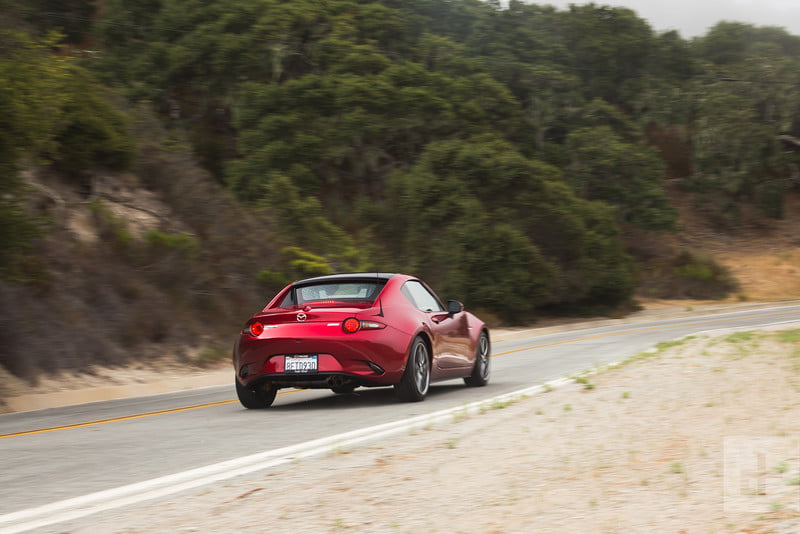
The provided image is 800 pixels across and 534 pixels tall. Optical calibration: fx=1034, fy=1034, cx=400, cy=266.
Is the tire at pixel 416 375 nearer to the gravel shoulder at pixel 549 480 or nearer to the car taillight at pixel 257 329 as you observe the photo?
the car taillight at pixel 257 329

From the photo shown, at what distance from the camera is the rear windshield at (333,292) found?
1181 cm

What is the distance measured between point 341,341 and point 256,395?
158 centimetres

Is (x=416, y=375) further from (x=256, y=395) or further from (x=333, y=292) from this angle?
(x=256, y=395)

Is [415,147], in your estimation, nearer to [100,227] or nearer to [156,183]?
[156,183]

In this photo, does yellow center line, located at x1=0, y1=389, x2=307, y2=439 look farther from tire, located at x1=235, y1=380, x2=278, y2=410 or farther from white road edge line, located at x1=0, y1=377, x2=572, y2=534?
white road edge line, located at x1=0, y1=377, x2=572, y2=534

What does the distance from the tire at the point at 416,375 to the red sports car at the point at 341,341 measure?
0.04 ft

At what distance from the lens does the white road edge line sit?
5816 mm

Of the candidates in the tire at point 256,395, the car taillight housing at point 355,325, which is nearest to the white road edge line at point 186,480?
the car taillight housing at point 355,325

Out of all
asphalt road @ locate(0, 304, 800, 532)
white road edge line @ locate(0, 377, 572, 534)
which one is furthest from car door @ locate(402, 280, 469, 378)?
white road edge line @ locate(0, 377, 572, 534)

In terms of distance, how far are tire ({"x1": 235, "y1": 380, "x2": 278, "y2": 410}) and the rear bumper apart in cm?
37

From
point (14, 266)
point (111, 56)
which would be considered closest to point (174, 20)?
point (111, 56)

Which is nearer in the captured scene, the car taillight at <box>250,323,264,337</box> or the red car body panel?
the red car body panel

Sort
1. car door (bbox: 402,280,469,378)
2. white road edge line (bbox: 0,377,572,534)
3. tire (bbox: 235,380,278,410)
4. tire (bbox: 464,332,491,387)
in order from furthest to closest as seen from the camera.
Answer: tire (bbox: 464,332,491,387)
car door (bbox: 402,280,469,378)
tire (bbox: 235,380,278,410)
white road edge line (bbox: 0,377,572,534)

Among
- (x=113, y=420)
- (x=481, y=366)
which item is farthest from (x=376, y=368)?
(x=481, y=366)
